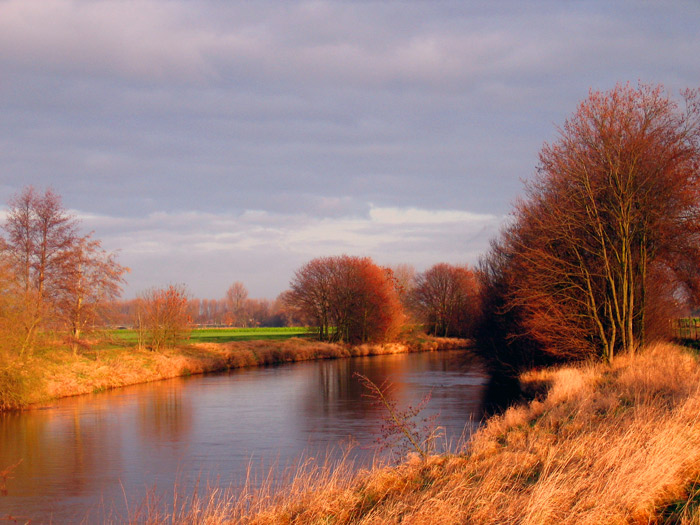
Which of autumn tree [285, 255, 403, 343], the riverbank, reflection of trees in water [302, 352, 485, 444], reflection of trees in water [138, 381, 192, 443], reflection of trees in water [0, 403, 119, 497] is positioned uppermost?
autumn tree [285, 255, 403, 343]

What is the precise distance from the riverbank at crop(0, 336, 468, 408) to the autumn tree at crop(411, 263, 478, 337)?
611 inches

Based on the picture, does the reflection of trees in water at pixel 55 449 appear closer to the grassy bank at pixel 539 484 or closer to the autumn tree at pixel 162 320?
the grassy bank at pixel 539 484

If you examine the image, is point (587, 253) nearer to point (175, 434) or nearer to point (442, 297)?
point (175, 434)

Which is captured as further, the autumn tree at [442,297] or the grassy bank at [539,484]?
the autumn tree at [442,297]

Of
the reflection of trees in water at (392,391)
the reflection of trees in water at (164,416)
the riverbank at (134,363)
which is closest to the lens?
the reflection of trees in water at (164,416)

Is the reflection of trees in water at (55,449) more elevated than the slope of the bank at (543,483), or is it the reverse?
the slope of the bank at (543,483)

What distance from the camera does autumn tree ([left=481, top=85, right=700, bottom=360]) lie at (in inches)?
818

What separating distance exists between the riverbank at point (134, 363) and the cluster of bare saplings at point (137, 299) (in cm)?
94

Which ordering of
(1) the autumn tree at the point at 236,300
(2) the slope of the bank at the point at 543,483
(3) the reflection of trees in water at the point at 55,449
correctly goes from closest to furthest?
(2) the slope of the bank at the point at 543,483, (3) the reflection of trees in water at the point at 55,449, (1) the autumn tree at the point at 236,300

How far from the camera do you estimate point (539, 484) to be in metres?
6.82

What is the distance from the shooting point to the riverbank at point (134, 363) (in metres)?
22.5

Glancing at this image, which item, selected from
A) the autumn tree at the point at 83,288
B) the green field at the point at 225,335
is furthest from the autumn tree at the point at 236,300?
the autumn tree at the point at 83,288

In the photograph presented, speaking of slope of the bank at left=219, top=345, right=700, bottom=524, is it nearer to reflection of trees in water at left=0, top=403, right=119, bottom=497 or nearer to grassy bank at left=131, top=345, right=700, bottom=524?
grassy bank at left=131, top=345, right=700, bottom=524

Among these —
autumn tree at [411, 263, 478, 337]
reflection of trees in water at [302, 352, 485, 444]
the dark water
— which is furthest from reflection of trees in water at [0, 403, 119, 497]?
autumn tree at [411, 263, 478, 337]
